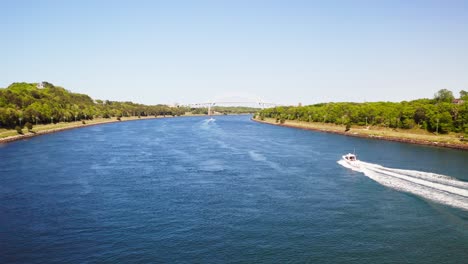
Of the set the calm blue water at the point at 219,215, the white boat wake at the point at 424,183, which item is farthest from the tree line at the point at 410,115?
the white boat wake at the point at 424,183

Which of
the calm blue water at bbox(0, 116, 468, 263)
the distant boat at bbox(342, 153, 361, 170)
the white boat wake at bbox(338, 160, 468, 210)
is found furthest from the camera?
the distant boat at bbox(342, 153, 361, 170)

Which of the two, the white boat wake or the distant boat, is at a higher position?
the distant boat

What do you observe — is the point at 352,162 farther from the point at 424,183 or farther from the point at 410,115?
the point at 410,115

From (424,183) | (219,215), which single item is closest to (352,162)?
(424,183)

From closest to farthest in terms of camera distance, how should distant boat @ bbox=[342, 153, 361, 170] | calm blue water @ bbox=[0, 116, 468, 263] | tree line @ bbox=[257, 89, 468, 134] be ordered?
calm blue water @ bbox=[0, 116, 468, 263] → distant boat @ bbox=[342, 153, 361, 170] → tree line @ bbox=[257, 89, 468, 134]

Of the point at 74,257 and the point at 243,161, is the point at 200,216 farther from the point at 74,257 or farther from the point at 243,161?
the point at 243,161

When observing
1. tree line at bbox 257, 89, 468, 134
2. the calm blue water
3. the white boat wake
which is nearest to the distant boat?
the white boat wake

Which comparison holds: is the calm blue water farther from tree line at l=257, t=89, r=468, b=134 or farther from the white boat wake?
tree line at l=257, t=89, r=468, b=134
